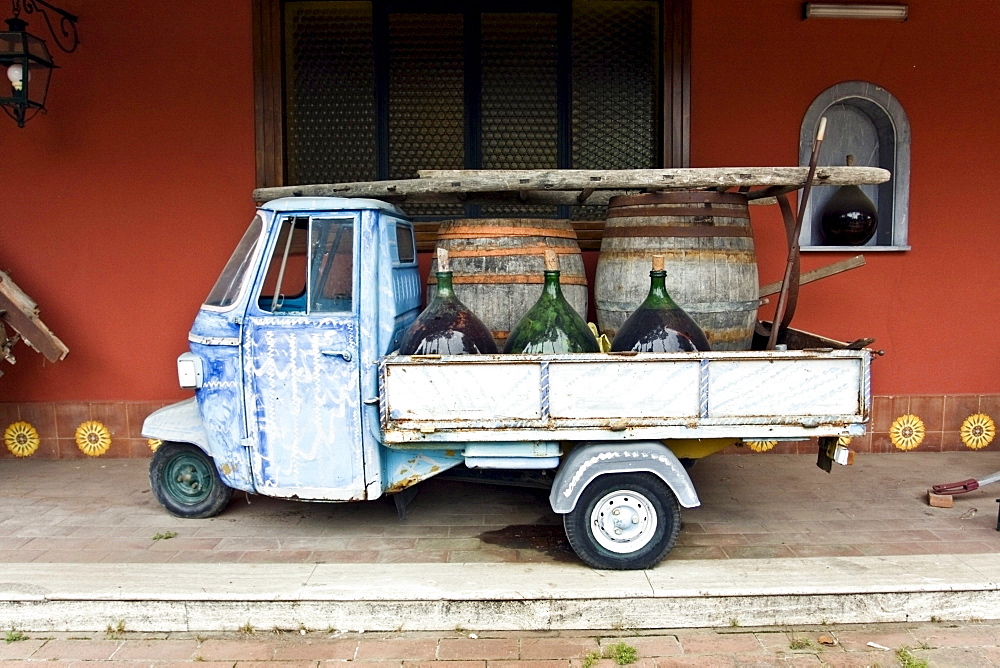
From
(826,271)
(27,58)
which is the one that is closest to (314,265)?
(27,58)

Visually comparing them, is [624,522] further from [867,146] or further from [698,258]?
[867,146]

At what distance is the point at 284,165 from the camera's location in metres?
5.82

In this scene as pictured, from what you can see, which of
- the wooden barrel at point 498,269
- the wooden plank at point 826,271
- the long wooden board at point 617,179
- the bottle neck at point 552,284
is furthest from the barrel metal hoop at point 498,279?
the wooden plank at point 826,271

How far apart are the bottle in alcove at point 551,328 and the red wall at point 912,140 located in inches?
92.9

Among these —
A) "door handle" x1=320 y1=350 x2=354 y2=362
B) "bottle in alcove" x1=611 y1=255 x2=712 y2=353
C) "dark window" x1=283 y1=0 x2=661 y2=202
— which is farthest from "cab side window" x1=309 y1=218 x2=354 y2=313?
"dark window" x1=283 y1=0 x2=661 y2=202

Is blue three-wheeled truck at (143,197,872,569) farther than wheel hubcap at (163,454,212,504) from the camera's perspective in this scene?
No

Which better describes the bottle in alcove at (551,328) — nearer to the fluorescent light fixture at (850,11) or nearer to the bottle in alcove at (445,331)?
the bottle in alcove at (445,331)

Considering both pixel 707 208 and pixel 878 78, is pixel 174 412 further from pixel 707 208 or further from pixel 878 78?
pixel 878 78

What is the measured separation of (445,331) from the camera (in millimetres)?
3793

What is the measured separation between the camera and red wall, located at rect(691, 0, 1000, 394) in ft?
18.5

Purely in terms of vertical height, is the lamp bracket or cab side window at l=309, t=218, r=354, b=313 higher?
the lamp bracket

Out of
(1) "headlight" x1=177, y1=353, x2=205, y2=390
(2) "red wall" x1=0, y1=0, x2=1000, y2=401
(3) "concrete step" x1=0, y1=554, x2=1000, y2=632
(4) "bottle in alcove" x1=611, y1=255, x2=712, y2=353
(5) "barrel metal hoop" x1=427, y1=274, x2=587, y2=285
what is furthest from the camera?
(2) "red wall" x1=0, y1=0, x2=1000, y2=401

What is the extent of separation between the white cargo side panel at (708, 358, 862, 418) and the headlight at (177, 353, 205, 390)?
8.48 feet

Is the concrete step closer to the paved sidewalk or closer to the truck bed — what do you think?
the paved sidewalk
